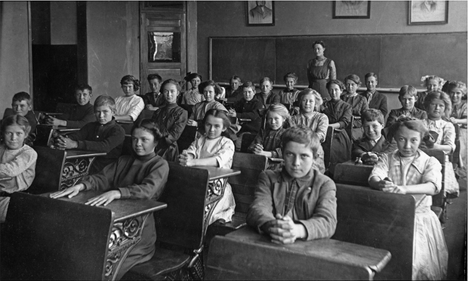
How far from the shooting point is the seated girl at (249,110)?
562cm

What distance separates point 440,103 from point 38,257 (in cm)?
326

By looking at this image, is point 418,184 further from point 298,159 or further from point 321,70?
point 321,70

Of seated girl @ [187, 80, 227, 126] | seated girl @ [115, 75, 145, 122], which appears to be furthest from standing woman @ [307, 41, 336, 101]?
seated girl @ [115, 75, 145, 122]

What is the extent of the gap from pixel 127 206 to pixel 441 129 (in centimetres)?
271

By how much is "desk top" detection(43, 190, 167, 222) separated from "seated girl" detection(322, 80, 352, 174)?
2.20m

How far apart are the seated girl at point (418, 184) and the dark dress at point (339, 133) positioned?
134 centimetres

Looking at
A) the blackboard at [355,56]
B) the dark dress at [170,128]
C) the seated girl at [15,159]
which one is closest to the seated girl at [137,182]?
the seated girl at [15,159]

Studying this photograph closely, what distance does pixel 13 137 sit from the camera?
2873 mm

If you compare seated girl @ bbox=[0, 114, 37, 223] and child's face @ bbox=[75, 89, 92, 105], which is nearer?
seated girl @ bbox=[0, 114, 37, 223]

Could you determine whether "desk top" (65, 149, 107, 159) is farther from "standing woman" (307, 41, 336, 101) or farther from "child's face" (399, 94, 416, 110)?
"standing woman" (307, 41, 336, 101)

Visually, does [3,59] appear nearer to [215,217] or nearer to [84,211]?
[215,217]

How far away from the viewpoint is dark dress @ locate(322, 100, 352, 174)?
13.4 feet

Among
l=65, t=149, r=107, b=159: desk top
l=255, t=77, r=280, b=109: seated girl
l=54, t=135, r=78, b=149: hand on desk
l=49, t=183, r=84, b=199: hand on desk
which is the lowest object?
l=49, t=183, r=84, b=199: hand on desk

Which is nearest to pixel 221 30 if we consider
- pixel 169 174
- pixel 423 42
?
pixel 423 42
